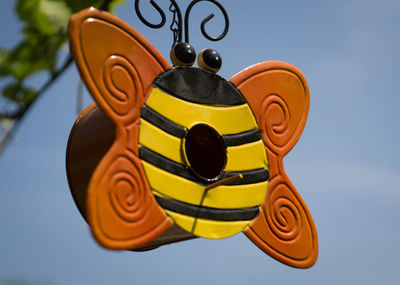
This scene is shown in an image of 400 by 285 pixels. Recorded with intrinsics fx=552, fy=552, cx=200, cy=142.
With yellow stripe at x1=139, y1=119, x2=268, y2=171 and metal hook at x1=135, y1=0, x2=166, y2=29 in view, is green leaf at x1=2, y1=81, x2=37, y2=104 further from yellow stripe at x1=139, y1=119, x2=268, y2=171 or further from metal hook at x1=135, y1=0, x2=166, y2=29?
yellow stripe at x1=139, y1=119, x2=268, y2=171

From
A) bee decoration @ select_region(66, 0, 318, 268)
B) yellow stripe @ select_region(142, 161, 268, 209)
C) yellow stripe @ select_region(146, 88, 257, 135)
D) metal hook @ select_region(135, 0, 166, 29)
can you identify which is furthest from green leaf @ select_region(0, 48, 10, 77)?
yellow stripe @ select_region(142, 161, 268, 209)

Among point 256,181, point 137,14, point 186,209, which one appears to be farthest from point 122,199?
point 137,14

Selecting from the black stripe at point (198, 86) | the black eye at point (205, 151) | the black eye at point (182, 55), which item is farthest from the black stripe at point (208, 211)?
the black eye at point (182, 55)

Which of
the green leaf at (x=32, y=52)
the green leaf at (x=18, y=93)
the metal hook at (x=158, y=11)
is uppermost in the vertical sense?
the metal hook at (x=158, y=11)

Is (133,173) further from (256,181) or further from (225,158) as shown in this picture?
(256,181)

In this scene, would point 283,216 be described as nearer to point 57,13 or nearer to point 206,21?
point 206,21

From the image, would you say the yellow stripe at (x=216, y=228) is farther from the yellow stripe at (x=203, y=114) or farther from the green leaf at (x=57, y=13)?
the green leaf at (x=57, y=13)
